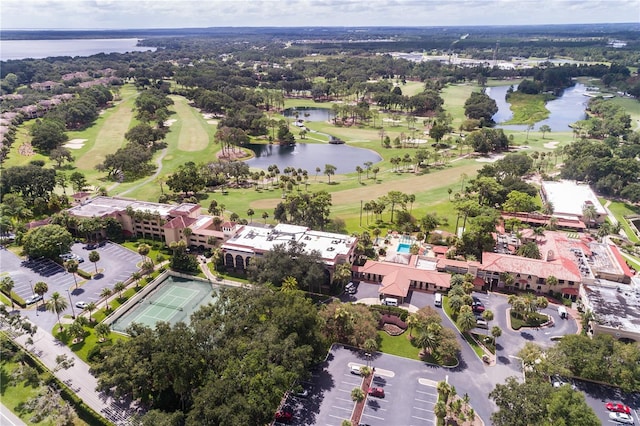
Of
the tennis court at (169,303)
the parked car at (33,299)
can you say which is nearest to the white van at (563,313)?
the tennis court at (169,303)

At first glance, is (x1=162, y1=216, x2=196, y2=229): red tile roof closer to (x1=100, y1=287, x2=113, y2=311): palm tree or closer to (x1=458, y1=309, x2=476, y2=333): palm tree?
(x1=100, y1=287, x2=113, y2=311): palm tree

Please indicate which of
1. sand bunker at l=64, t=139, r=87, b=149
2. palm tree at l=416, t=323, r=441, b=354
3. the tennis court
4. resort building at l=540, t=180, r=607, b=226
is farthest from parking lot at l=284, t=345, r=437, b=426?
sand bunker at l=64, t=139, r=87, b=149

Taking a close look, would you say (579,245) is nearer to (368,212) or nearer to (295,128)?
(368,212)

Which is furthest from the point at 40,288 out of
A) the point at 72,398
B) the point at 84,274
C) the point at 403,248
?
the point at 403,248

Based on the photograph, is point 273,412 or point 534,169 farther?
point 534,169

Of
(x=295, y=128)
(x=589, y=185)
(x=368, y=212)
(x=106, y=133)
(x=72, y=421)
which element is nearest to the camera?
(x=72, y=421)

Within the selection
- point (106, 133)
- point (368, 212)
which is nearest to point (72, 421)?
point (368, 212)
